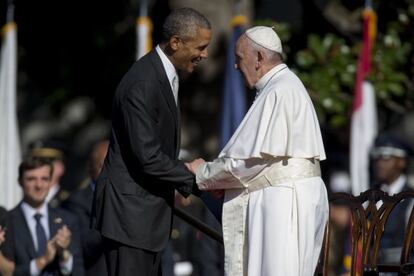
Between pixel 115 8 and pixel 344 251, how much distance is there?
15.1 ft

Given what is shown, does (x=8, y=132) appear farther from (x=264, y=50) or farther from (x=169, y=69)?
(x=264, y=50)

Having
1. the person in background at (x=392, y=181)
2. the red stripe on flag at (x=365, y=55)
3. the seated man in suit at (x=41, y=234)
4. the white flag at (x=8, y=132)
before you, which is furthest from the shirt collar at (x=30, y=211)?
the red stripe on flag at (x=365, y=55)

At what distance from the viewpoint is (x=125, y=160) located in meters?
7.36

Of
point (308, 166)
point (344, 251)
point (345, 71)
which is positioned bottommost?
point (344, 251)

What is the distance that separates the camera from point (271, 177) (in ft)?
23.9

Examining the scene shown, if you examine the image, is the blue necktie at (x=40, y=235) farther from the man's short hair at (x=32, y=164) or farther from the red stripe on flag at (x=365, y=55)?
the red stripe on flag at (x=365, y=55)

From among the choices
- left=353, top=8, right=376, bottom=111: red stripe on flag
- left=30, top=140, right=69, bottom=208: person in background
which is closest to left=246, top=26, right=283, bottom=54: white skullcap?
left=30, top=140, right=69, bottom=208: person in background

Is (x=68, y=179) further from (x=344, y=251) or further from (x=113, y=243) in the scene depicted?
(x=113, y=243)

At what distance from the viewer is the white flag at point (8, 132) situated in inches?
453

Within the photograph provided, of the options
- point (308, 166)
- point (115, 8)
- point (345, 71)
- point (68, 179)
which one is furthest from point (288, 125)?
point (68, 179)

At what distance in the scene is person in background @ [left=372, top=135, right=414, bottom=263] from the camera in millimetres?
10008

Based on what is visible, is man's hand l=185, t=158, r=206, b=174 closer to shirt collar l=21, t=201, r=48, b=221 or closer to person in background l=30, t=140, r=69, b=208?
shirt collar l=21, t=201, r=48, b=221

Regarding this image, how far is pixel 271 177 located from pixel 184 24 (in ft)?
3.30

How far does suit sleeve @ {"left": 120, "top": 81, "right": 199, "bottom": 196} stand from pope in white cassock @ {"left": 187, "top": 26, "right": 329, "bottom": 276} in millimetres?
293
